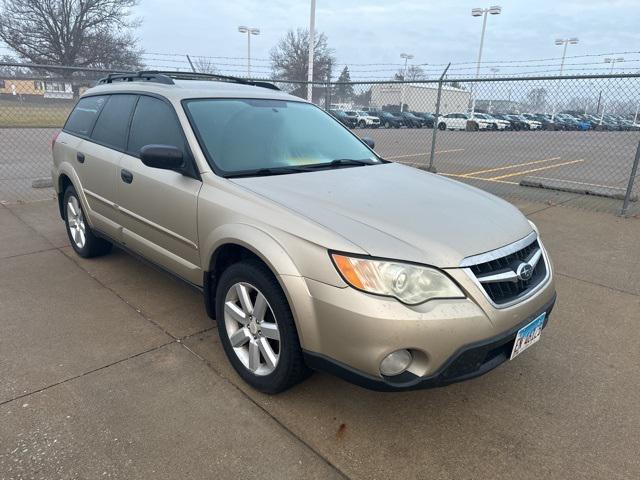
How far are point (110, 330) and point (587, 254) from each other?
187 inches

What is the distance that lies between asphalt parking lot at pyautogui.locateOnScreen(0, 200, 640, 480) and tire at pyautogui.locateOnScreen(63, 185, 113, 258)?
33.2 inches

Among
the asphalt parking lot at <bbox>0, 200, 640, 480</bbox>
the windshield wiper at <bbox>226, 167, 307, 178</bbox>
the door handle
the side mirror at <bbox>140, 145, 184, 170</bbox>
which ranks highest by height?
the side mirror at <bbox>140, 145, 184, 170</bbox>

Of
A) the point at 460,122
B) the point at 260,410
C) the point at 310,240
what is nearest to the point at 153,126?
the point at 310,240

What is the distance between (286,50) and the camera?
169 ft

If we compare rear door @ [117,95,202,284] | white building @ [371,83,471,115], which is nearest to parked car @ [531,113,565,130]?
white building @ [371,83,471,115]

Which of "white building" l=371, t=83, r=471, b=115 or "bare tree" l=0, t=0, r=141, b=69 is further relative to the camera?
"bare tree" l=0, t=0, r=141, b=69

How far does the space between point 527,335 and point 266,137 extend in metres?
2.07

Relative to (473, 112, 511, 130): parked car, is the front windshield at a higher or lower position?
higher

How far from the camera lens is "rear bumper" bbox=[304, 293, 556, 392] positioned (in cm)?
211

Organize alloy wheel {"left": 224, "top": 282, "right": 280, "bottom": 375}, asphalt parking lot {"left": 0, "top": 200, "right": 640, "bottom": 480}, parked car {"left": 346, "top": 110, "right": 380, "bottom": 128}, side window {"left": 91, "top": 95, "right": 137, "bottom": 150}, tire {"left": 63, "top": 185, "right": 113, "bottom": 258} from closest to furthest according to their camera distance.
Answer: asphalt parking lot {"left": 0, "top": 200, "right": 640, "bottom": 480}
alloy wheel {"left": 224, "top": 282, "right": 280, "bottom": 375}
side window {"left": 91, "top": 95, "right": 137, "bottom": 150}
tire {"left": 63, "top": 185, "right": 113, "bottom": 258}
parked car {"left": 346, "top": 110, "right": 380, "bottom": 128}

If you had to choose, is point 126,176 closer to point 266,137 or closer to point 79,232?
point 266,137

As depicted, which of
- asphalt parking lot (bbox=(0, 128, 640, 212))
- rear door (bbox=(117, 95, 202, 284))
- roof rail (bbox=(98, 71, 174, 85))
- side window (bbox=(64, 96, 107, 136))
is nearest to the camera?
rear door (bbox=(117, 95, 202, 284))

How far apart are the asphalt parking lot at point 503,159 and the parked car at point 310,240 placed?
511 cm

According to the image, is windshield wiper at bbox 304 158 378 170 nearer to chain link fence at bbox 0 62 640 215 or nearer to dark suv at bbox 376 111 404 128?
chain link fence at bbox 0 62 640 215
